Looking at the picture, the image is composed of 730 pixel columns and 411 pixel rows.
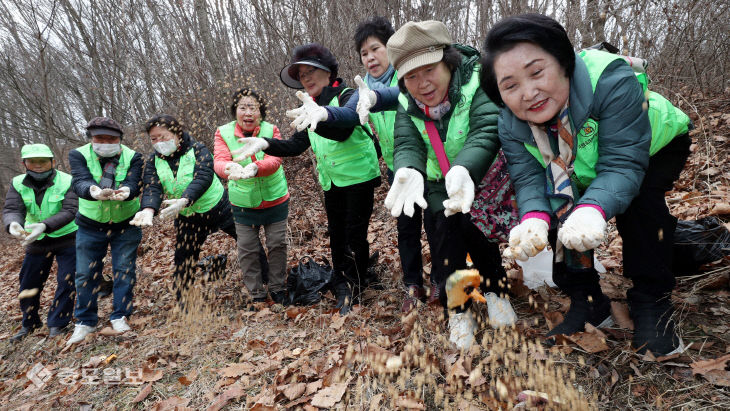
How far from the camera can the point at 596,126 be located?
1.65 meters

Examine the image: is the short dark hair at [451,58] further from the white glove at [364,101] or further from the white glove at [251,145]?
the white glove at [251,145]

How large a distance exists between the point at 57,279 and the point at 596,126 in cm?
552

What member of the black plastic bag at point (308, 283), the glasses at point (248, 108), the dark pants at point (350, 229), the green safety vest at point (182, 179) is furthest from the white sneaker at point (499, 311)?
the green safety vest at point (182, 179)

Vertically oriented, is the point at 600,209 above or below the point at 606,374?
above

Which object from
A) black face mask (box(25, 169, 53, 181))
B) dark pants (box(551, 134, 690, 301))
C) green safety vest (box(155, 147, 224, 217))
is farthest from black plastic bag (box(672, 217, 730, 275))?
black face mask (box(25, 169, 53, 181))

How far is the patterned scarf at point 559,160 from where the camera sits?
5.57ft

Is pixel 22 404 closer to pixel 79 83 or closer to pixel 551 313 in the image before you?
pixel 551 313

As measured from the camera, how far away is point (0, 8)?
9.58 metres

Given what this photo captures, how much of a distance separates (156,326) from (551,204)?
4188 millimetres

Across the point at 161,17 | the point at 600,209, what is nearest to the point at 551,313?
the point at 600,209

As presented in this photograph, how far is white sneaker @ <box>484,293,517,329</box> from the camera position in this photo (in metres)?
2.34

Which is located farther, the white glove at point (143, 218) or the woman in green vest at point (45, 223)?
the woman in green vest at point (45, 223)

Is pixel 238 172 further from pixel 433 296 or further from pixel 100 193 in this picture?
pixel 433 296

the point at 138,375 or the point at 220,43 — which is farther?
the point at 220,43
